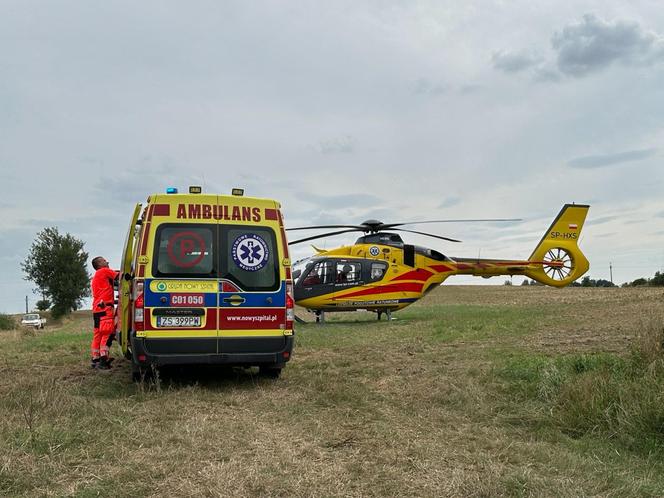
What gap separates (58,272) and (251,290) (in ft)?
156

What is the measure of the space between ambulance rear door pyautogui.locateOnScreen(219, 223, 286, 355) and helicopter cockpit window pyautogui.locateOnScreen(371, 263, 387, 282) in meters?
12.1

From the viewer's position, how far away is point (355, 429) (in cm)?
545

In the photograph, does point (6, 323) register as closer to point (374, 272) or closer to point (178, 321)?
point (374, 272)

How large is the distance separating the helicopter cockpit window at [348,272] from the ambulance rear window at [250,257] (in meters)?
11.6

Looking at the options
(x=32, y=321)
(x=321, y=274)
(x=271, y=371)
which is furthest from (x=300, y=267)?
(x=32, y=321)

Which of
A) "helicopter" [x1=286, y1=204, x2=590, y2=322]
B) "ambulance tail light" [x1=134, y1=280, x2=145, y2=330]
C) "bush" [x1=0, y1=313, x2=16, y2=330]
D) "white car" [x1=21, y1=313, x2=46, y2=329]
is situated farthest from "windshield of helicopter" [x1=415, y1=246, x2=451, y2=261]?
"white car" [x1=21, y1=313, x2=46, y2=329]

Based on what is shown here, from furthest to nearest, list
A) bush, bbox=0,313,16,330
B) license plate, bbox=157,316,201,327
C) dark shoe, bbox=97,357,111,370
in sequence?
bush, bbox=0,313,16,330 → dark shoe, bbox=97,357,111,370 → license plate, bbox=157,316,201,327

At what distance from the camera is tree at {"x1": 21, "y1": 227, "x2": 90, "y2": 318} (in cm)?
4950

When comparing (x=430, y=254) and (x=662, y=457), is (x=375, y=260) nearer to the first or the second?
(x=430, y=254)

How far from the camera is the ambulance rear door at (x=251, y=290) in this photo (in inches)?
296

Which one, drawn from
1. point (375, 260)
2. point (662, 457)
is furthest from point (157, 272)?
point (375, 260)

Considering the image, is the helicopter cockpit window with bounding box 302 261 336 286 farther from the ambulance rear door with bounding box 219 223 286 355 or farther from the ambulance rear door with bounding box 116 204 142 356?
the ambulance rear door with bounding box 219 223 286 355

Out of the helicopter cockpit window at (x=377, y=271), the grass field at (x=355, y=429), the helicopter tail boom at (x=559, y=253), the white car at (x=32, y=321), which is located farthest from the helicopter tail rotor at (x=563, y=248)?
the white car at (x=32, y=321)

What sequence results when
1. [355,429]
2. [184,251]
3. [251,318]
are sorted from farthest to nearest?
[251,318]
[184,251]
[355,429]
